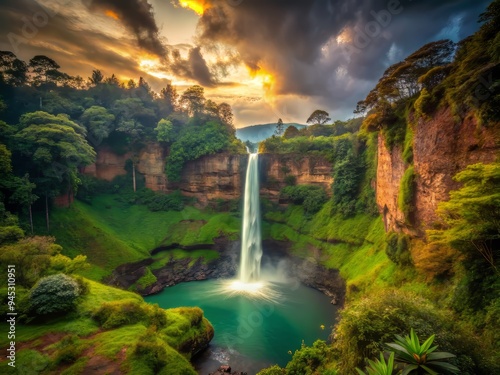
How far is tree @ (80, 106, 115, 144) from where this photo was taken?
40.6 m

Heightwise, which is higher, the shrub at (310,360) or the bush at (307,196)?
the bush at (307,196)

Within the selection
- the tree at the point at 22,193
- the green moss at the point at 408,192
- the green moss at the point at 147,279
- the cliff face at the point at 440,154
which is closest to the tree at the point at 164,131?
the tree at the point at 22,193

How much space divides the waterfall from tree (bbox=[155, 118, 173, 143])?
49.7 ft

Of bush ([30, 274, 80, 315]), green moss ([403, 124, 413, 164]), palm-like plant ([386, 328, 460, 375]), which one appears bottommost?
bush ([30, 274, 80, 315])

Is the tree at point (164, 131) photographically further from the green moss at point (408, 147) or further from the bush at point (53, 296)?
the green moss at point (408, 147)

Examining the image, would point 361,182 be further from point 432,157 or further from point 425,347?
point 425,347

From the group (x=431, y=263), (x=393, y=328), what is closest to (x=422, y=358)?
(x=393, y=328)

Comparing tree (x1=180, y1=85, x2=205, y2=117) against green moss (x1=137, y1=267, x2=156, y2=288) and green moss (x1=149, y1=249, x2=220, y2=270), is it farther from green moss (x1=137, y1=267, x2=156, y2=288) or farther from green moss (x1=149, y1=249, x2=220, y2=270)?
green moss (x1=137, y1=267, x2=156, y2=288)

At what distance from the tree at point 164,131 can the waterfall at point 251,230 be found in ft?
49.7

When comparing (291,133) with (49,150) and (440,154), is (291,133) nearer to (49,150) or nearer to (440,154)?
(49,150)

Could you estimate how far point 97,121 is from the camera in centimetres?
4053

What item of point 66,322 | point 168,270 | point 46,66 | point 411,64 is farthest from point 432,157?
point 46,66

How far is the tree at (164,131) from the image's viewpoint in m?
44.9

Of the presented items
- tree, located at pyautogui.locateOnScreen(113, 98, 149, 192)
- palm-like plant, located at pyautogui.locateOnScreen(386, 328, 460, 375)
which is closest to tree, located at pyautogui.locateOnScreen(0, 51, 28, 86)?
tree, located at pyautogui.locateOnScreen(113, 98, 149, 192)
